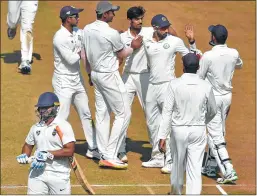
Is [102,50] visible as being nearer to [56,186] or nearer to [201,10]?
[56,186]

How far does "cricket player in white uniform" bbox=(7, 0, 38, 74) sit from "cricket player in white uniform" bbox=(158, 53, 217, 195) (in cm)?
858

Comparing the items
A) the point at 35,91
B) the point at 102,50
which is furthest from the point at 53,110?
the point at 35,91

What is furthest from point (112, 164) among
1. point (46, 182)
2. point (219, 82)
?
point (46, 182)

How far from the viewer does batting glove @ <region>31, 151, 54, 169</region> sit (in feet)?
41.4

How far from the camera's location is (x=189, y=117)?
13.6 m

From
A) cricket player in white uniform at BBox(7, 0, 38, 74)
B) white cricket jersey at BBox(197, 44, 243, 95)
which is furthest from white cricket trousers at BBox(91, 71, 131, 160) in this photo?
cricket player in white uniform at BBox(7, 0, 38, 74)

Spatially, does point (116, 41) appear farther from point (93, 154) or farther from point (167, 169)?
point (167, 169)

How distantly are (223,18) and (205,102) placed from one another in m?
12.6

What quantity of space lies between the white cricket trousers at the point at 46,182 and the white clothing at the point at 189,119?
72.9 inches

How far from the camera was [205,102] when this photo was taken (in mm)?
13734

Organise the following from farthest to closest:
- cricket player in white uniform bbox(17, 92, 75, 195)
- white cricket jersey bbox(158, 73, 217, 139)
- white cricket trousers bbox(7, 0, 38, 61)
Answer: white cricket trousers bbox(7, 0, 38, 61) → white cricket jersey bbox(158, 73, 217, 139) → cricket player in white uniform bbox(17, 92, 75, 195)

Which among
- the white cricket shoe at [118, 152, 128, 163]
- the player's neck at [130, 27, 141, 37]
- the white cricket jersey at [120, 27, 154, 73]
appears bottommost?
the white cricket shoe at [118, 152, 128, 163]

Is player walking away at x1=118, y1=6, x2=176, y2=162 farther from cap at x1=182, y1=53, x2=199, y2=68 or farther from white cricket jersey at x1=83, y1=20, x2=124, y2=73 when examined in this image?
cap at x1=182, y1=53, x2=199, y2=68

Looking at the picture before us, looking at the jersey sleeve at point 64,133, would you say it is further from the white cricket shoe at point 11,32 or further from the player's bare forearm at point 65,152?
the white cricket shoe at point 11,32
